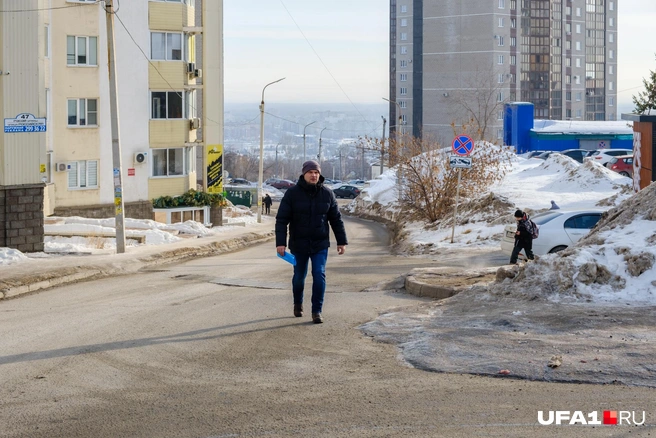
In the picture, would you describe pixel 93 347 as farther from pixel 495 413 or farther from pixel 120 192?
pixel 120 192

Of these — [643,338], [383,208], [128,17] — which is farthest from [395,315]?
[383,208]

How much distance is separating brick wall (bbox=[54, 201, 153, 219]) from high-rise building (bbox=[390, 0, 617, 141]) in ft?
230

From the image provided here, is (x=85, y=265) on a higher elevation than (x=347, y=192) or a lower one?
higher

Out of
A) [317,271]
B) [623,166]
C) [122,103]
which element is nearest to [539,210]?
[623,166]

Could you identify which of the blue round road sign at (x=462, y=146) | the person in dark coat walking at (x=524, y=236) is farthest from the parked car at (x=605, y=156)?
the person in dark coat walking at (x=524, y=236)

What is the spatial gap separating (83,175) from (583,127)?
55.7 m

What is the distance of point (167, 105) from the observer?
42.2 metres

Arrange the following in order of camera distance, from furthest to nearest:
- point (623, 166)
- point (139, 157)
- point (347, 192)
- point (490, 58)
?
point (490, 58) → point (347, 192) → point (623, 166) → point (139, 157)

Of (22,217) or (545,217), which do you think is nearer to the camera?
(545,217)

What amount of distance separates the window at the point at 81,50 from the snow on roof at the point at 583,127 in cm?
4942

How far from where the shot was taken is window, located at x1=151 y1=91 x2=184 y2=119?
41878 mm

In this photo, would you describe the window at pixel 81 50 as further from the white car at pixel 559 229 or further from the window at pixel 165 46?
the white car at pixel 559 229

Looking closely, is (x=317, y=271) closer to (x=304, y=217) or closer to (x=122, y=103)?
(x=304, y=217)

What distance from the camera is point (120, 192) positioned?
901 inches
